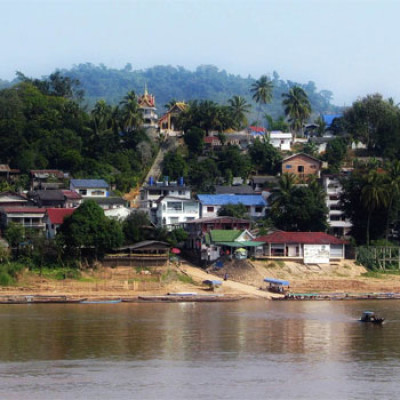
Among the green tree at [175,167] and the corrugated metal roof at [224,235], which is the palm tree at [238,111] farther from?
the corrugated metal roof at [224,235]

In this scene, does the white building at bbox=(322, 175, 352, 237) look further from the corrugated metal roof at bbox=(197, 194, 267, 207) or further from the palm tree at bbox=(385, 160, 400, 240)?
the palm tree at bbox=(385, 160, 400, 240)

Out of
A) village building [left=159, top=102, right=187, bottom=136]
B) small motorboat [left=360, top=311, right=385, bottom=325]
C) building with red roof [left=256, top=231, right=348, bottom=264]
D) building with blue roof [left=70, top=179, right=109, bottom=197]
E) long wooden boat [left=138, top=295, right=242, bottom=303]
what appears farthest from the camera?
Answer: village building [left=159, top=102, right=187, bottom=136]

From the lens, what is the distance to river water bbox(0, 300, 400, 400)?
4188 centimetres

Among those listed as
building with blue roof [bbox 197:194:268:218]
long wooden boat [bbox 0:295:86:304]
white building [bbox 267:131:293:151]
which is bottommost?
long wooden boat [bbox 0:295:86:304]

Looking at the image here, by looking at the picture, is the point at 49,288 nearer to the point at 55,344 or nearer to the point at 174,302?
the point at 174,302

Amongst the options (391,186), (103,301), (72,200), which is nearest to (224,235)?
(391,186)

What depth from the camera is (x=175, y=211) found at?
9250 centimetres

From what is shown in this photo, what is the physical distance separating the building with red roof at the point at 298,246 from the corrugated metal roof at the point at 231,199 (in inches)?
479

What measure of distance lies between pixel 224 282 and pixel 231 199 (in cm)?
1897

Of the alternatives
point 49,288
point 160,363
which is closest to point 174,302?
point 49,288

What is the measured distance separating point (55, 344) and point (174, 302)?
19582 mm

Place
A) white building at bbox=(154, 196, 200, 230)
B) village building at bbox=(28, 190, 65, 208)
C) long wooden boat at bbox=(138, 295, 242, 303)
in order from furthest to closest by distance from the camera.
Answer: white building at bbox=(154, 196, 200, 230) < village building at bbox=(28, 190, 65, 208) < long wooden boat at bbox=(138, 295, 242, 303)

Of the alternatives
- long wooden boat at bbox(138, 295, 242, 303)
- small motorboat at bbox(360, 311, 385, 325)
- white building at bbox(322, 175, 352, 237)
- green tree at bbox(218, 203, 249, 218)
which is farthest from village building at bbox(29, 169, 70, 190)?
small motorboat at bbox(360, 311, 385, 325)

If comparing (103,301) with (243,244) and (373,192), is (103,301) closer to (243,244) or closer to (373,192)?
(243,244)
